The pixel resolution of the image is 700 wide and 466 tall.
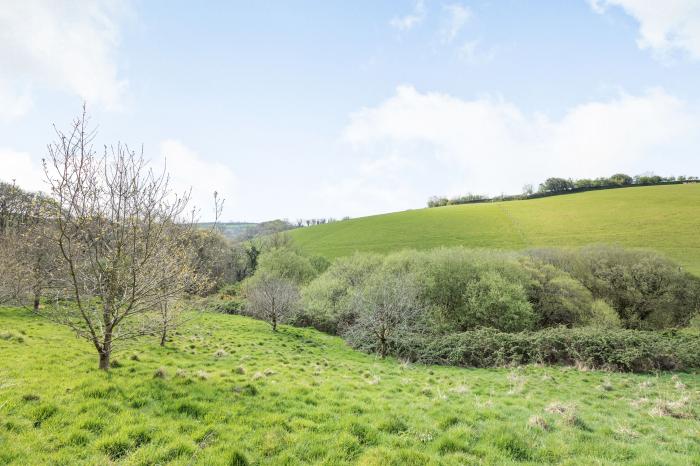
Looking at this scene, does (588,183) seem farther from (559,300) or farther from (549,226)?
(559,300)

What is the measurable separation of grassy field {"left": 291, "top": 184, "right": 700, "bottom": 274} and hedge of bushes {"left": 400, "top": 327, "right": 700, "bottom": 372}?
31607mm

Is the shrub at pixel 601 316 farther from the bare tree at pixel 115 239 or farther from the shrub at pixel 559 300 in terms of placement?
the bare tree at pixel 115 239

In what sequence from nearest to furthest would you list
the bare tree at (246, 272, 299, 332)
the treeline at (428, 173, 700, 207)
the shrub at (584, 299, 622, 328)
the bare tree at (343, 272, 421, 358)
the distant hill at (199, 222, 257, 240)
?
the distant hill at (199, 222, 257, 240) < the bare tree at (343, 272, 421, 358) < the shrub at (584, 299, 622, 328) < the bare tree at (246, 272, 299, 332) < the treeline at (428, 173, 700, 207)

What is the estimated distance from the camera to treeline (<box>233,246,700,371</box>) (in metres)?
21.4

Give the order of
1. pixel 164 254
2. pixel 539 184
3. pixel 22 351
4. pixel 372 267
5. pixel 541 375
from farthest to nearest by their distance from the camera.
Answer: pixel 539 184 < pixel 372 267 < pixel 541 375 < pixel 22 351 < pixel 164 254

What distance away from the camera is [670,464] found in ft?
19.5

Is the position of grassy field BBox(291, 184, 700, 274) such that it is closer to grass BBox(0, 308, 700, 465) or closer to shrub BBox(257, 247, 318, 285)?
shrub BBox(257, 247, 318, 285)

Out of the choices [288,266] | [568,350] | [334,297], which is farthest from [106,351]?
[288,266]

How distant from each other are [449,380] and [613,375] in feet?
31.2

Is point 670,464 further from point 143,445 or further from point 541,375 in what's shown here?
point 541,375

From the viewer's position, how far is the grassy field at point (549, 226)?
52.1 m

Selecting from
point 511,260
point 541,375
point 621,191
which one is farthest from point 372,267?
point 621,191

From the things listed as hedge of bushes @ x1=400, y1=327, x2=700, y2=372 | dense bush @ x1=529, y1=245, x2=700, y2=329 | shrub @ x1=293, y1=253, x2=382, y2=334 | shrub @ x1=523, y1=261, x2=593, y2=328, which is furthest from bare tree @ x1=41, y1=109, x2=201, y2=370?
dense bush @ x1=529, y1=245, x2=700, y2=329

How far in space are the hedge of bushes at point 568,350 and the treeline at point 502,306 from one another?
2.6 inches
